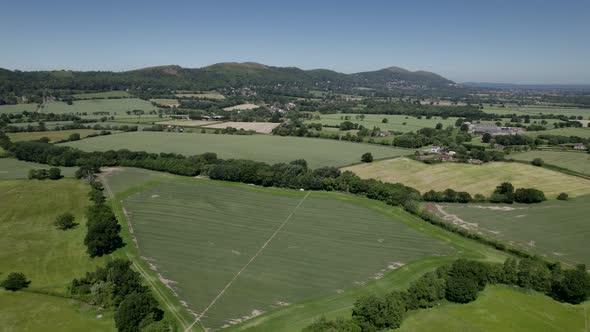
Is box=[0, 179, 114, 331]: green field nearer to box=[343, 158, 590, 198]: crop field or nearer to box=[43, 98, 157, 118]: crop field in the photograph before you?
box=[343, 158, 590, 198]: crop field

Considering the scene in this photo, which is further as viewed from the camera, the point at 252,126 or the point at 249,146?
the point at 252,126

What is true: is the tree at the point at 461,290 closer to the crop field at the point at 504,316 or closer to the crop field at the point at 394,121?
the crop field at the point at 504,316

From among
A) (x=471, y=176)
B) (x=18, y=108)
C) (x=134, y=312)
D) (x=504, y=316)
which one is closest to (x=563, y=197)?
(x=471, y=176)

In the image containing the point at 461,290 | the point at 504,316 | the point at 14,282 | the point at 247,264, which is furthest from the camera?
the point at 247,264

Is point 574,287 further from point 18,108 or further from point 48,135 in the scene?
point 18,108

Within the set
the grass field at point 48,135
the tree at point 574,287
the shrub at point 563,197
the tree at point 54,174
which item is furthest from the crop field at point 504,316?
the grass field at point 48,135

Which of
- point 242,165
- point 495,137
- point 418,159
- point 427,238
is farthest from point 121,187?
point 495,137
